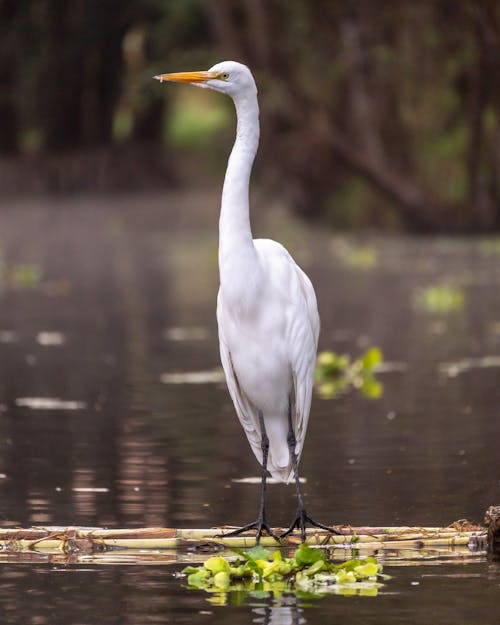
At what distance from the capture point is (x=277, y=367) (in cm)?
764

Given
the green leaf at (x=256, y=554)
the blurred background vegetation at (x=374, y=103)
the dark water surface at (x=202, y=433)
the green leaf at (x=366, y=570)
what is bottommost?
the green leaf at (x=366, y=570)

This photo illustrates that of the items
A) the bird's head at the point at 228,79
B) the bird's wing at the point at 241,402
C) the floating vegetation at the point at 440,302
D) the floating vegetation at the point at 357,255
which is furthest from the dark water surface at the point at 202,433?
the bird's head at the point at 228,79

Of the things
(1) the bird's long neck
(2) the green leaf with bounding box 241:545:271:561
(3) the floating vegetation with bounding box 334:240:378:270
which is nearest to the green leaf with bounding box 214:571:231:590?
(2) the green leaf with bounding box 241:545:271:561

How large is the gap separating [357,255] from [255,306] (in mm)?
19534

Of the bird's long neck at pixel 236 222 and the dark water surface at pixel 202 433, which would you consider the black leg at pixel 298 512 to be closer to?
the dark water surface at pixel 202 433

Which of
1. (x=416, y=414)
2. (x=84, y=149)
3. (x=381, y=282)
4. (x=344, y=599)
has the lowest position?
(x=344, y=599)

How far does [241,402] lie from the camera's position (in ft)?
25.9

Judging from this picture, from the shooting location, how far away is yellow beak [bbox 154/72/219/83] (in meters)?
7.38

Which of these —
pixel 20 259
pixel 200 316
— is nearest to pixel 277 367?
pixel 200 316

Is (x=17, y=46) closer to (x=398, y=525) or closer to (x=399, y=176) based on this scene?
(x=399, y=176)

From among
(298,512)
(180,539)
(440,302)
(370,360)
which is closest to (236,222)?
(298,512)

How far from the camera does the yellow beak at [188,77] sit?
291 inches

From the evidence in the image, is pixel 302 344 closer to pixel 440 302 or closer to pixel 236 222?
pixel 236 222

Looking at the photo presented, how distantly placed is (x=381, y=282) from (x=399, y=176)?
9.15 meters
